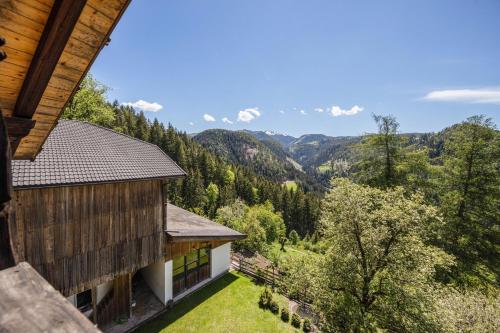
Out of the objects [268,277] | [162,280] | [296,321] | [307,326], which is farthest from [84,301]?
[268,277]

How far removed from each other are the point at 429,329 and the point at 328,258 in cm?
431

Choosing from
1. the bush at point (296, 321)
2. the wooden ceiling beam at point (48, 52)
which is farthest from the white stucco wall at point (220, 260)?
the wooden ceiling beam at point (48, 52)

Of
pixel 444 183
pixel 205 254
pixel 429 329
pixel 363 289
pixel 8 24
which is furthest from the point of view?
pixel 444 183

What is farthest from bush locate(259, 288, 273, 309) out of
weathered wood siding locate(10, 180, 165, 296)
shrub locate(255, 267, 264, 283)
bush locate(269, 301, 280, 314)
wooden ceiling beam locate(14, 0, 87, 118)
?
wooden ceiling beam locate(14, 0, 87, 118)

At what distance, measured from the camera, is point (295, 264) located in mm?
13844

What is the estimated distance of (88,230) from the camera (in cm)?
1095

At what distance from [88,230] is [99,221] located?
535 millimetres

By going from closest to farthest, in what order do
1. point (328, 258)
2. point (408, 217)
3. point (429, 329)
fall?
1. point (429, 329)
2. point (408, 217)
3. point (328, 258)

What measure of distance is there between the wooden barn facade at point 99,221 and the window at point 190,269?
6 cm

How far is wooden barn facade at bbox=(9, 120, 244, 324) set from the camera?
9.63m

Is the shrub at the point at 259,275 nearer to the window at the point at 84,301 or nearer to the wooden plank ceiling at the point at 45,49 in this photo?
the window at the point at 84,301

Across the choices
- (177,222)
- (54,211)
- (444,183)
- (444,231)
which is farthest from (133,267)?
(444,183)

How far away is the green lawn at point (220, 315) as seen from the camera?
1348 cm

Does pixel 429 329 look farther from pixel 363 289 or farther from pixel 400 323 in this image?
pixel 363 289
